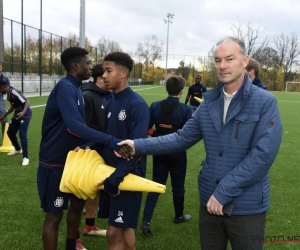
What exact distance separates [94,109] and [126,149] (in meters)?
1.54

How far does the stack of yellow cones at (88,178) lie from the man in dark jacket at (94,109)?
4.28 ft

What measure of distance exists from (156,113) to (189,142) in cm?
183

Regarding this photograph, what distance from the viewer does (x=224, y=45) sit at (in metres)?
2.21

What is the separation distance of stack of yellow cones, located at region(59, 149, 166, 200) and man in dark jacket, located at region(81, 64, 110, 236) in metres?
1.30

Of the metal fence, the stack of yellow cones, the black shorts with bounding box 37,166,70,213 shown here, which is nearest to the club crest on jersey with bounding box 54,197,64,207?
the black shorts with bounding box 37,166,70,213

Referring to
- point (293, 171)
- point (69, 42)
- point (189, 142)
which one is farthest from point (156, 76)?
point (189, 142)

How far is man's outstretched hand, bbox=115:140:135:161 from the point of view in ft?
8.46

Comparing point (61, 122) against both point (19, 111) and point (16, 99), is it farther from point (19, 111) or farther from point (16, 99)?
point (19, 111)

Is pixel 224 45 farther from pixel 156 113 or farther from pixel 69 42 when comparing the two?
pixel 69 42

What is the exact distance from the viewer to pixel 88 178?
8.74 feet

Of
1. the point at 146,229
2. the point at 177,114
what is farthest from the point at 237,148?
the point at 146,229

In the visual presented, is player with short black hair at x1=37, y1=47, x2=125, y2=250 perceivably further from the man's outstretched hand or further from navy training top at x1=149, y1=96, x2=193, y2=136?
navy training top at x1=149, y1=96, x2=193, y2=136

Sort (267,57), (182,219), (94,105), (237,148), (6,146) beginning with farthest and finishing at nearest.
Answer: (267,57), (6,146), (182,219), (94,105), (237,148)

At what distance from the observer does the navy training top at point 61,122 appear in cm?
289
